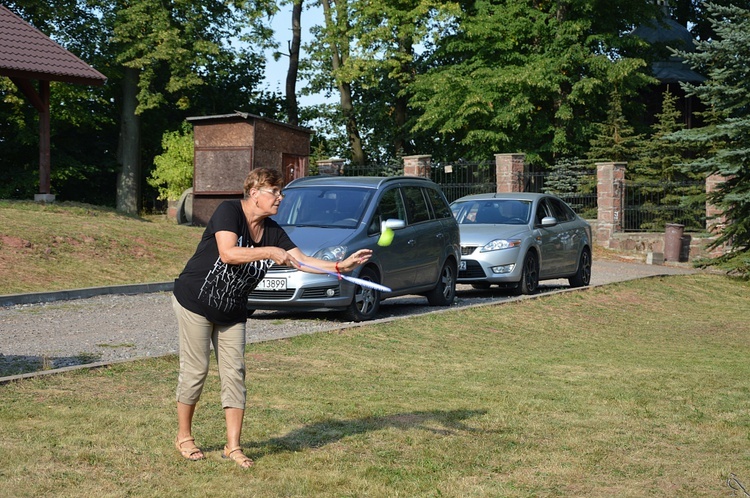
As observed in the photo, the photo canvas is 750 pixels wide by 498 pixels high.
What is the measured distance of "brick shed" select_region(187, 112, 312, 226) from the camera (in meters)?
30.2

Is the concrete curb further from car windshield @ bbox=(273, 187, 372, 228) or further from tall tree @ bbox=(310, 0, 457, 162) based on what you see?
tall tree @ bbox=(310, 0, 457, 162)

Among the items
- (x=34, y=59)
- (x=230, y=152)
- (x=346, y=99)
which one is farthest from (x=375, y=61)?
(x=34, y=59)

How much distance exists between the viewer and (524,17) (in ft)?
132

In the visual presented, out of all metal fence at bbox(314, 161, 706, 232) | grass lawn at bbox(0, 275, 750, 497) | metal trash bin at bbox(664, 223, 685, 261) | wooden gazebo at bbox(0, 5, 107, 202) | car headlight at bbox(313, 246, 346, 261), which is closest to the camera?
grass lawn at bbox(0, 275, 750, 497)

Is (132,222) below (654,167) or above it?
below

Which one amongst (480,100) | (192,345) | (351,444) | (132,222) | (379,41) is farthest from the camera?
(379,41)

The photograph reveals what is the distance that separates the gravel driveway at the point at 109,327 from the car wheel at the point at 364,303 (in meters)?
0.24

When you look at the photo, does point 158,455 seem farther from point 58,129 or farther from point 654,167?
point 58,129

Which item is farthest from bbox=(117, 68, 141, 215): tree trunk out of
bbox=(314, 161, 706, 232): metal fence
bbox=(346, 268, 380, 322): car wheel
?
bbox=(346, 268, 380, 322): car wheel

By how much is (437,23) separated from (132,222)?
21.3 metres

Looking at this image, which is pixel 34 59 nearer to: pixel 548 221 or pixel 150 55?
pixel 150 55

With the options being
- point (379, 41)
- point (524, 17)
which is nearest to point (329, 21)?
point (379, 41)

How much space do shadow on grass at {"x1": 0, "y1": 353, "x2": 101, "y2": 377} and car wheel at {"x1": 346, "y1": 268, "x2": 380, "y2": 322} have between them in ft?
13.1

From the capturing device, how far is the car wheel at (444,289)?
15945 mm
